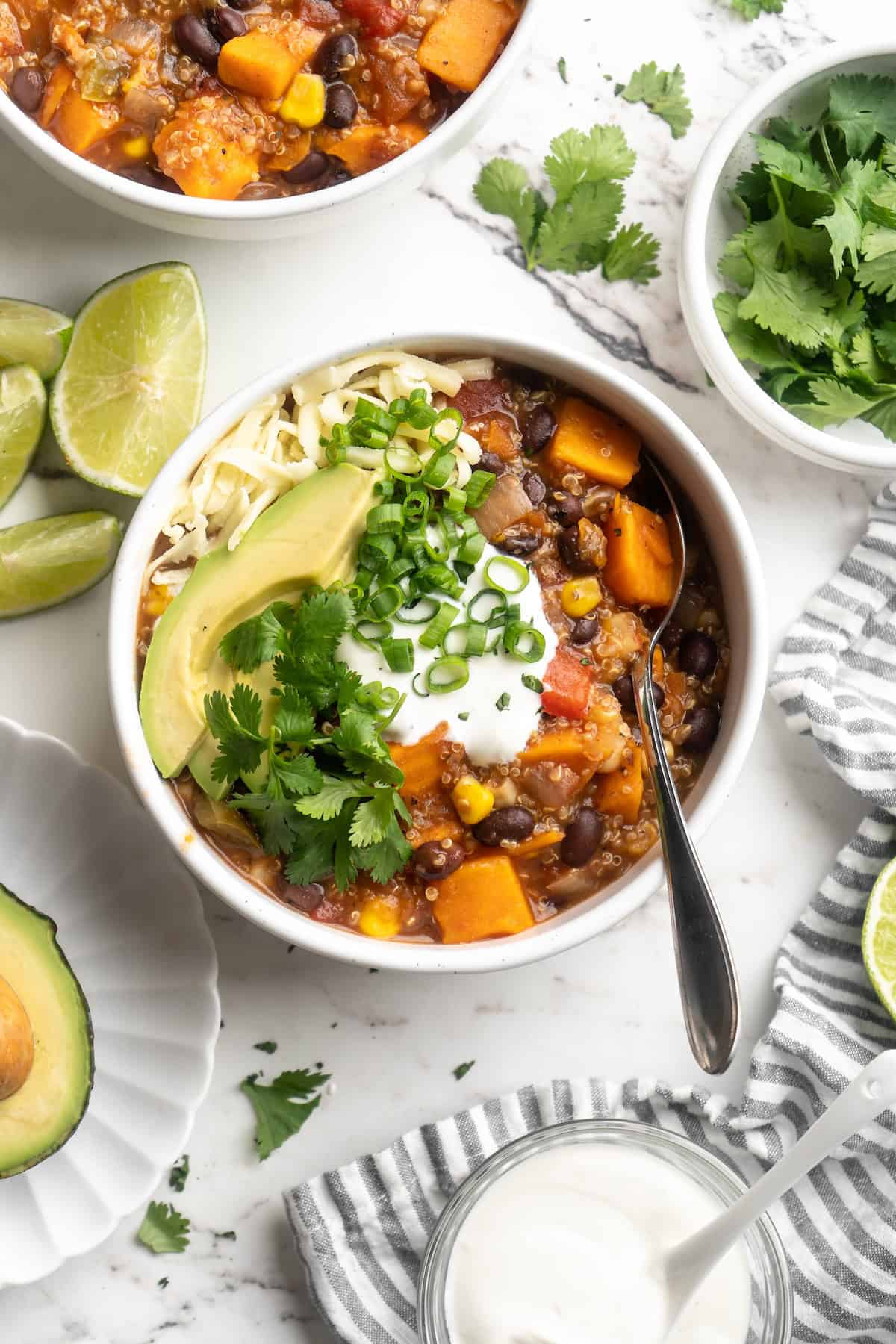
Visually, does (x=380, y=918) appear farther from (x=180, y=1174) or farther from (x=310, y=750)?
(x=180, y=1174)

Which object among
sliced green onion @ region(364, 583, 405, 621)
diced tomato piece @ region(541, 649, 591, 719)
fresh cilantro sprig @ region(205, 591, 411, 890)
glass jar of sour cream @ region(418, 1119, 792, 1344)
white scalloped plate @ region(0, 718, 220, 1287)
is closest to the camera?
fresh cilantro sprig @ region(205, 591, 411, 890)

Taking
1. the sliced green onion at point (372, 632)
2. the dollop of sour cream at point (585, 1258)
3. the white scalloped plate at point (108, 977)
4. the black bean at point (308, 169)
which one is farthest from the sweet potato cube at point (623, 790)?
the black bean at point (308, 169)

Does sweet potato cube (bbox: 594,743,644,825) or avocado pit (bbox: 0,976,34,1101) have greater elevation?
sweet potato cube (bbox: 594,743,644,825)

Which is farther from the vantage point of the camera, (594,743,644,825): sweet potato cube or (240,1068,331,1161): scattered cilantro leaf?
(240,1068,331,1161): scattered cilantro leaf

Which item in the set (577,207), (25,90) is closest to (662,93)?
(577,207)

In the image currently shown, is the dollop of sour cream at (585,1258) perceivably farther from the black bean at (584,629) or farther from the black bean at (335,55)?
the black bean at (335,55)

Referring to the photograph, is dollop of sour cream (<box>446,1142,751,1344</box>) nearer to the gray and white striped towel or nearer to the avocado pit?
the gray and white striped towel

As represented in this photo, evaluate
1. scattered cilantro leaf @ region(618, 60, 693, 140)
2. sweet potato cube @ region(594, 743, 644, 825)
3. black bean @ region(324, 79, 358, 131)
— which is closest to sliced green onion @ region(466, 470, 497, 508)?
sweet potato cube @ region(594, 743, 644, 825)
